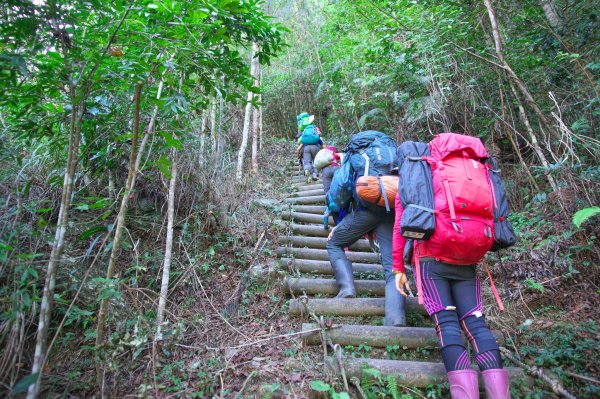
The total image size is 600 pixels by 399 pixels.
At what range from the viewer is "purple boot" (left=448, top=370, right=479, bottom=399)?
211 centimetres

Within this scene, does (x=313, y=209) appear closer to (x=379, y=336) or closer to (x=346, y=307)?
(x=346, y=307)

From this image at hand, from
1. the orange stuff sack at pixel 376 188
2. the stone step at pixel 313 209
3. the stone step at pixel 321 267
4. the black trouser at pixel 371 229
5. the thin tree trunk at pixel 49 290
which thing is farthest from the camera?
the stone step at pixel 313 209

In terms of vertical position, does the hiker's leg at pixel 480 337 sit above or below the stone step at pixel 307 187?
below

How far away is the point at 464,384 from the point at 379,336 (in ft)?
3.09

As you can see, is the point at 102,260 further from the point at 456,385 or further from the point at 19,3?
the point at 456,385

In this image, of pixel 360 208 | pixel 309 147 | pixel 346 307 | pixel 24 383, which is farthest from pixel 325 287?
pixel 309 147

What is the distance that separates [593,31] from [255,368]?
6.16 meters

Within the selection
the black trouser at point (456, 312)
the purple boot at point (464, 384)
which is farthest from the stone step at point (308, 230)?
the purple boot at point (464, 384)

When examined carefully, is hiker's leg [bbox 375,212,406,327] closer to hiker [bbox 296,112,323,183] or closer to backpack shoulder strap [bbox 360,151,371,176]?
backpack shoulder strap [bbox 360,151,371,176]

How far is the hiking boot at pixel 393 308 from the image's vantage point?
122 inches

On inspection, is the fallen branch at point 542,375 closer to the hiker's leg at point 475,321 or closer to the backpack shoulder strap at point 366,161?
the hiker's leg at point 475,321

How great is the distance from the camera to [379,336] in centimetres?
300

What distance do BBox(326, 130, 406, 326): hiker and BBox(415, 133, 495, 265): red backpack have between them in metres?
0.86

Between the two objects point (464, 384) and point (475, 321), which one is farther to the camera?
point (475, 321)
